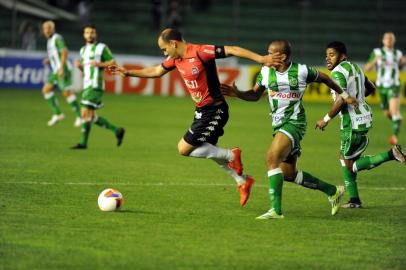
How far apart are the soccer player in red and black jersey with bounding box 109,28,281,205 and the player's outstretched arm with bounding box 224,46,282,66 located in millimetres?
303

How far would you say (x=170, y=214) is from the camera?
10.3 m

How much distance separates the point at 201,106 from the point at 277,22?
26417 millimetres

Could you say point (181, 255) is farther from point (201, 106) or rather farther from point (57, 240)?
point (201, 106)

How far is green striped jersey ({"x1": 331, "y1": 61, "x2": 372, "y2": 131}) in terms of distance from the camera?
11102 millimetres

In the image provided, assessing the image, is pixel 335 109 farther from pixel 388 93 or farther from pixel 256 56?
pixel 388 93

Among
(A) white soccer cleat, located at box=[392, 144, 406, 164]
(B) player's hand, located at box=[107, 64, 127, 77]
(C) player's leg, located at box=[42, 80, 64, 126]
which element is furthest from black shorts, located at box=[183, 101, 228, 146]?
(C) player's leg, located at box=[42, 80, 64, 126]

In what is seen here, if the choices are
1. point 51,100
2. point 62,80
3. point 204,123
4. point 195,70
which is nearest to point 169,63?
point 195,70

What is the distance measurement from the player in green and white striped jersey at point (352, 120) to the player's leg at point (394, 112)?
8756 mm

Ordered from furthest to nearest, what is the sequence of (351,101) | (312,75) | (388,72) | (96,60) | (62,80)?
(388,72) < (62,80) < (96,60) < (351,101) < (312,75)

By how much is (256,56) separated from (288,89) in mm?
835

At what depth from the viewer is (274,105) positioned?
10.4 meters

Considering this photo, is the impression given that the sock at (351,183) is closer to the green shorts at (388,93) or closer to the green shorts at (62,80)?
the green shorts at (388,93)

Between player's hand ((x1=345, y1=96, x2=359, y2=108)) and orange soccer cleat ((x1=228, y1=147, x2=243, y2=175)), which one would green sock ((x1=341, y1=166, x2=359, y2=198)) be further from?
orange soccer cleat ((x1=228, y1=147, x2=243, y2=175))

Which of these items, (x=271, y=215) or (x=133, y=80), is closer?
(x=271, y=215)
